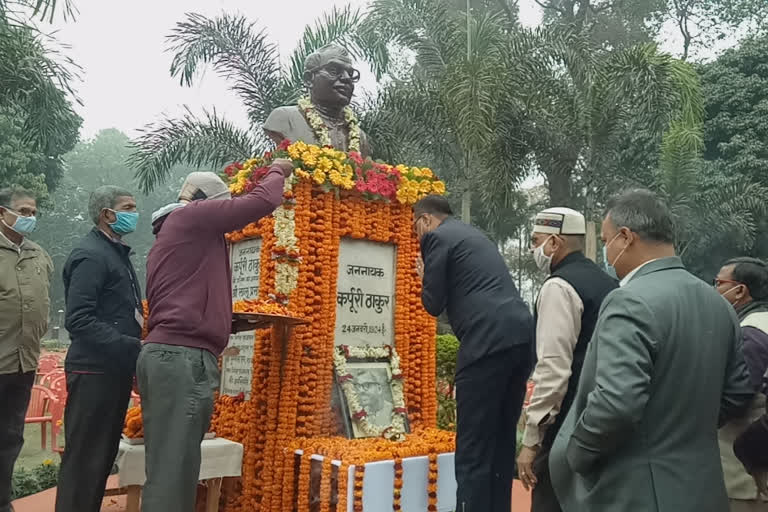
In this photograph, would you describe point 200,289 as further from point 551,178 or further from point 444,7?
point 551,178

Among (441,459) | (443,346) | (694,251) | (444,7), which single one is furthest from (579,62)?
(441,459)

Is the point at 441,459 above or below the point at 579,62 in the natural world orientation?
below

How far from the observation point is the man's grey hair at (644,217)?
2.21 m

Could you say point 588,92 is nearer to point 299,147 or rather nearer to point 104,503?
point 299,147

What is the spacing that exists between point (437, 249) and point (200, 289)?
119cm

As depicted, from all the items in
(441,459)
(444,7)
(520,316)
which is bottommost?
(441,459)

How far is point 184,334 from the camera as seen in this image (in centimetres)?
319

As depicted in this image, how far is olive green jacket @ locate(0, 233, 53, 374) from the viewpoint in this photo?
4258mm

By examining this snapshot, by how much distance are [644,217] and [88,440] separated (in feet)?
9.56

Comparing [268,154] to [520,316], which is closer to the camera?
[520,316]

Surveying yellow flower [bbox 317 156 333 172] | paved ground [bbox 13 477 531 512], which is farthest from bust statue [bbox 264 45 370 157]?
paved ground [bbox 13 477 531 512]

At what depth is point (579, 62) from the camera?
41.1 feet

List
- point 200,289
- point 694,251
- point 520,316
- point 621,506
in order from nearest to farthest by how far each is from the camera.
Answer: point 621,506 < point 200,289 < point 520,316 < point 694,251

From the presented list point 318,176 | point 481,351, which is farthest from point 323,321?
point 481,351
